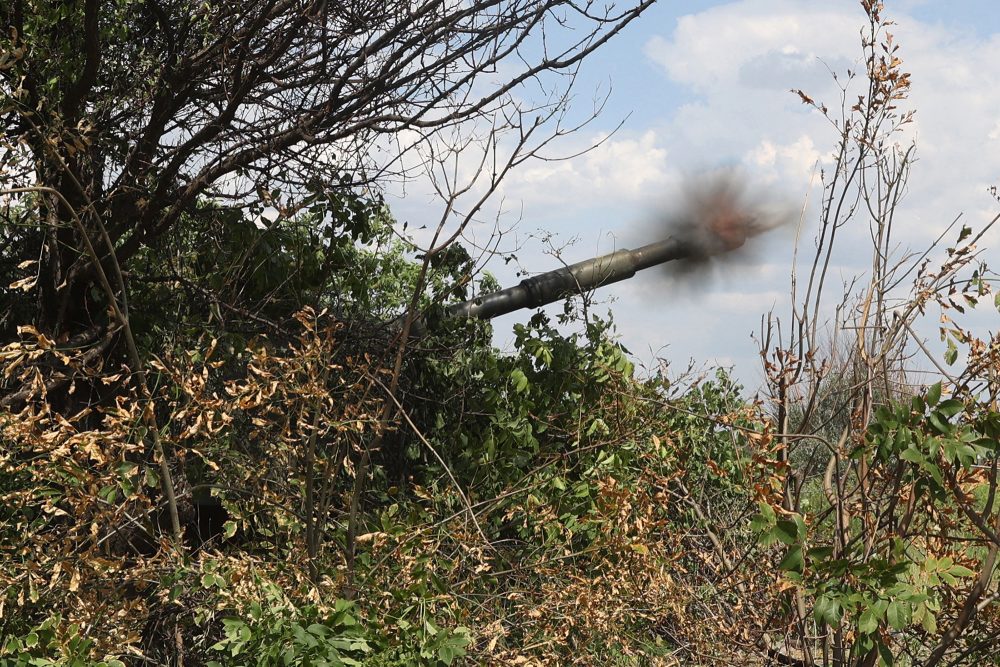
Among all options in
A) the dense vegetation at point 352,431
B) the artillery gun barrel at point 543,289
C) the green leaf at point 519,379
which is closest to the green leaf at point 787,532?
the dense vegetation at point 352,431

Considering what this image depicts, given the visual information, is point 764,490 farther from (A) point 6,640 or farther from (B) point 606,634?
(A) point 6,640

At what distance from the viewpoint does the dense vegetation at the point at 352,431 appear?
Answer: 360 centimetres

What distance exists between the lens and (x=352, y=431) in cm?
512

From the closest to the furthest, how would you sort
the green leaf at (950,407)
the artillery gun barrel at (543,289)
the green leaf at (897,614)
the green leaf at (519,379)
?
the green leaf at (897,614) → the green leaf at (950,407) → the green leaf at (519,379) → the artillery gun barrel at (543,289)

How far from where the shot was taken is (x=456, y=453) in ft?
21.1

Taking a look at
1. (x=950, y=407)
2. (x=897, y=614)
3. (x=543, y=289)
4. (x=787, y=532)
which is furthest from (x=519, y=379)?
(x=897, y=614)

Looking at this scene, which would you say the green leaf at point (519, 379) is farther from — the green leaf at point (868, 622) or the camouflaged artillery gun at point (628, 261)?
the green leaf at point (868, 622)

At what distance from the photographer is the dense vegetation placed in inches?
142

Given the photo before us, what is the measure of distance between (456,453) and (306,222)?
1.69 meters

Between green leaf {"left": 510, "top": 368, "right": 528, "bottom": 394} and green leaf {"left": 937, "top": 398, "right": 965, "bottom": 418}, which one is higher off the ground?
green leaf {"left": 510, "top": 368, "right": 528, "bottom": 394}

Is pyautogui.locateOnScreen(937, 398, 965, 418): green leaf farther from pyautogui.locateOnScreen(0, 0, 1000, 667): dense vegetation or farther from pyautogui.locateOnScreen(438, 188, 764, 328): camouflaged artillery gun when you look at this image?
pyautogui.locateOnScreen(438, 188, 764, 328): camouflaged artillery gun

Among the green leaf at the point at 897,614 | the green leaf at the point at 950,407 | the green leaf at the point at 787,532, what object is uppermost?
the green leaf at the point at 950,407

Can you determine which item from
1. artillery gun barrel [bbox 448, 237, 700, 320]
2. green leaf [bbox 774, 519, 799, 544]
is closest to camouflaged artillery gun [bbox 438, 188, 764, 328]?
artillery gun barrel [bbox 448, 237, 700, 320]

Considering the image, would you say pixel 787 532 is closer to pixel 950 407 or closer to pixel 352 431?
pixel 950 407
